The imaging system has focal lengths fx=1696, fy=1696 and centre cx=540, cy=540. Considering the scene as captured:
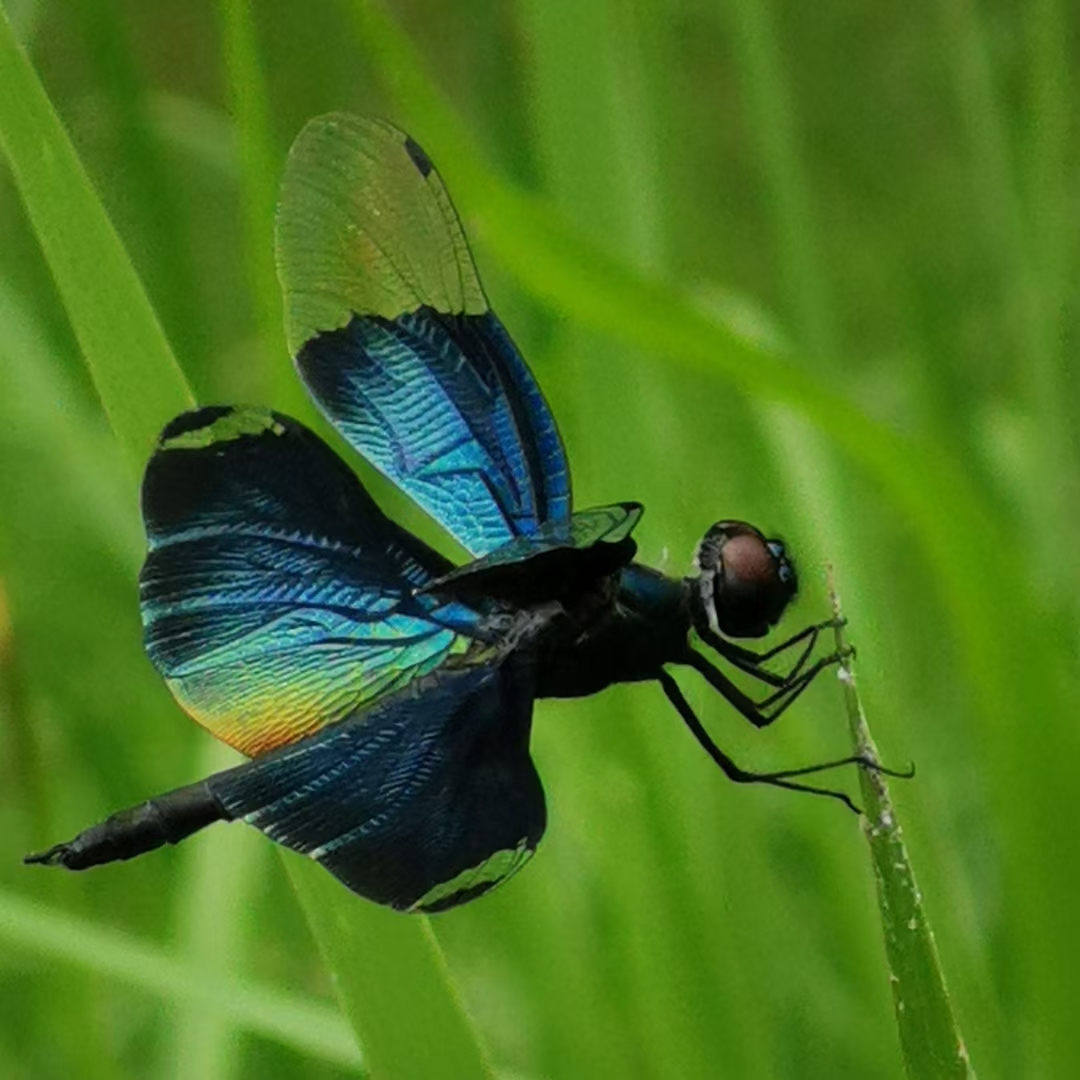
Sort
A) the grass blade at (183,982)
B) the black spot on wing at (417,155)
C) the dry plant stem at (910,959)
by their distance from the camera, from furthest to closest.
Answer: the grass blade at (183,982), the black spot on wing at (417,155), the dry plant stem at (910,959)

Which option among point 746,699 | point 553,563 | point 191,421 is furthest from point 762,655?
point 191,421

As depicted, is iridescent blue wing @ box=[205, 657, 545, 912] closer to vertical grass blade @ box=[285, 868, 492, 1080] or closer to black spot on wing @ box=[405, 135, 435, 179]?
vertical grass blade @ box=[285, 868, 492, 1080]

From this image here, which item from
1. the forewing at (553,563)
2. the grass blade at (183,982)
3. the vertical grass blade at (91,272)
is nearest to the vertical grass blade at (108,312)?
the vertical grass blade at (91,272)

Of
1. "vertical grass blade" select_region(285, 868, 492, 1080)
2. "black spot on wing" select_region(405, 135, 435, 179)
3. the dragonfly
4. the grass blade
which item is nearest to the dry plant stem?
the dragonfly

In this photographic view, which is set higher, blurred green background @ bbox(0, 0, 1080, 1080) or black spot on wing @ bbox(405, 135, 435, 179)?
black spot on wing @ bbox(405, 135, 435, 179)

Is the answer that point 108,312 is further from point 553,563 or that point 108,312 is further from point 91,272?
point 553,563

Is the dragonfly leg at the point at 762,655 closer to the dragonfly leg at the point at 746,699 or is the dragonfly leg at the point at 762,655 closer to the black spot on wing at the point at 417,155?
the dragonfly leg at the point at 746,699
